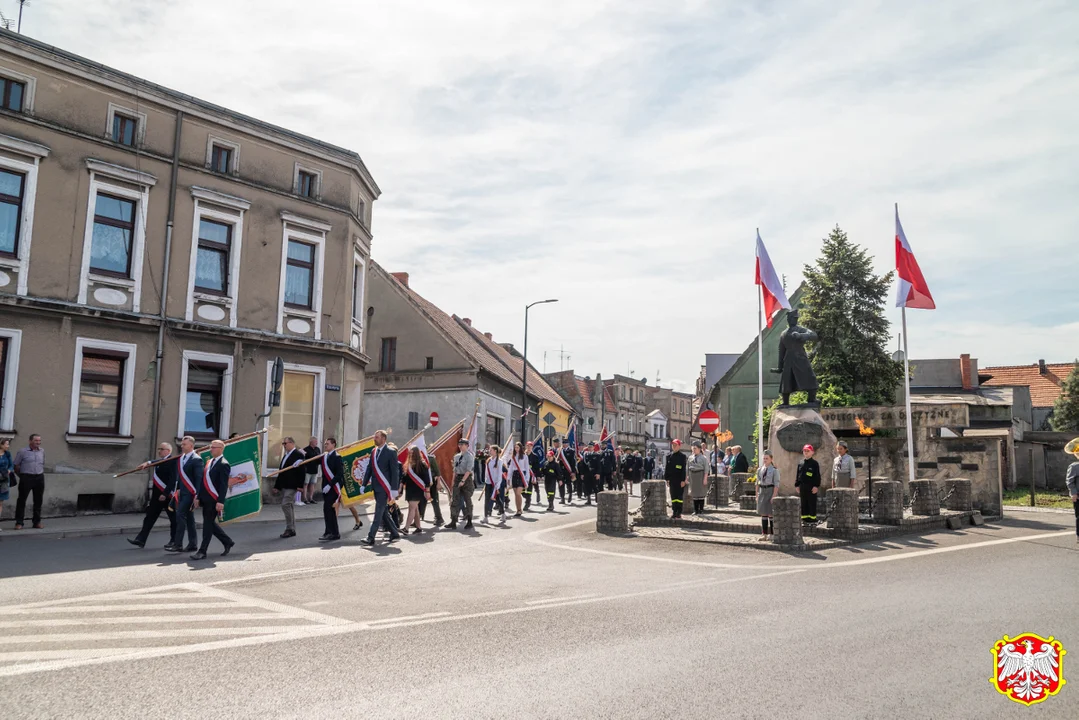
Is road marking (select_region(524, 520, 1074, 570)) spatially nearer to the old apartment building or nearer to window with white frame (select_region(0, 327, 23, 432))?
the old apartment building

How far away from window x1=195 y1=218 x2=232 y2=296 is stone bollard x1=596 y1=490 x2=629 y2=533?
486 inches

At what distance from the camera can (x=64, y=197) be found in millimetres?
19016

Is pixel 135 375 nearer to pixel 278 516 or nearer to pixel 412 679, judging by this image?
pixel 278 516

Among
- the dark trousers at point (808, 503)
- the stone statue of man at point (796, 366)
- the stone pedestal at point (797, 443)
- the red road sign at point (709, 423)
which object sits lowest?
the dark trousers at point (808, 503)

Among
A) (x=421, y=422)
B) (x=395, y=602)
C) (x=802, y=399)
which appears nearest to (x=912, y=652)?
(x=395, y=602)

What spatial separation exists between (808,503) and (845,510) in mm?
828

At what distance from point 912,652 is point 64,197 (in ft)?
64.6

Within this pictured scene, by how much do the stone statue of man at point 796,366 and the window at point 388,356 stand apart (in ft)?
82.1

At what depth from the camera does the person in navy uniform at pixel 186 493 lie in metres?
12.6

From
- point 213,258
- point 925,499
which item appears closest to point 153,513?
point 213,258

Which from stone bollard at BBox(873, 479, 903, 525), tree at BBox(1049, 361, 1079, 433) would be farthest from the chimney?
stone bollard at BBox(873, 479, 903, 525)

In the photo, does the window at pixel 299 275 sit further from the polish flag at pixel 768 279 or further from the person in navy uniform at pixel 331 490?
the polish flag at pixel 768 279

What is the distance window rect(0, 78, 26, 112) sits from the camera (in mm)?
18250

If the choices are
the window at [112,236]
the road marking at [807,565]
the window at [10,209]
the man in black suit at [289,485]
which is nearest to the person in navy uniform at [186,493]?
the man in black suit at [289,485]
